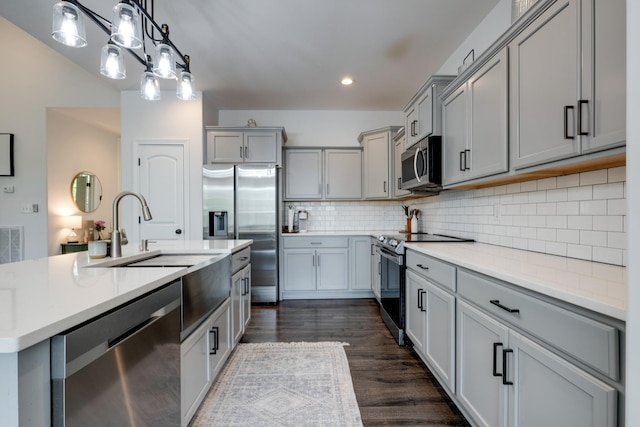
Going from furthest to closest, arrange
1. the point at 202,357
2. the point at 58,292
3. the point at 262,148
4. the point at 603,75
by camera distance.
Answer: the point at 262,148
the point at 202,357
the point at 603,75
the point at 58,292

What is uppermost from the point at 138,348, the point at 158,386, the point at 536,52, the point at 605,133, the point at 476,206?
the point at 536,52

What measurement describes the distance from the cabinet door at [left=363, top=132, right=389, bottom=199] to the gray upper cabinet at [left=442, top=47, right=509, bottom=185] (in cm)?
157

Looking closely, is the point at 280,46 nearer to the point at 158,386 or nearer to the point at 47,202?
the point at 158,386

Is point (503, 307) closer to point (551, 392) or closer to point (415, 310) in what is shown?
point (551, 392)

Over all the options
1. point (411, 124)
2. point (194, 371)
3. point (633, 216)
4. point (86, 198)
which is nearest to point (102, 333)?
point (194, 371)

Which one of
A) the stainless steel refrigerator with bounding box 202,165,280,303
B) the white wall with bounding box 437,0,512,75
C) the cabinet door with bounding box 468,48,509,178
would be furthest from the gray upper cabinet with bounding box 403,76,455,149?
the stainless steel refrigerator with bounding box 202,165,280,303

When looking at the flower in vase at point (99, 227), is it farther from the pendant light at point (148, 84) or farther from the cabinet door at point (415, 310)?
the cabinet door at point (415, 310)

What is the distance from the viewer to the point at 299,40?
8.87ft

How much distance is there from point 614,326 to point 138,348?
145 cm

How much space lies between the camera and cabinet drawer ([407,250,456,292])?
5.64 feet

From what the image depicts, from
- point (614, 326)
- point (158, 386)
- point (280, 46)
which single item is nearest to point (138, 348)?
point (158, 386)

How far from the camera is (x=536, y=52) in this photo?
1.45m

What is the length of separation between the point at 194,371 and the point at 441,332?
1.45m

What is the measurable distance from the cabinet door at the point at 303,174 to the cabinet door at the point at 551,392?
333 cm
